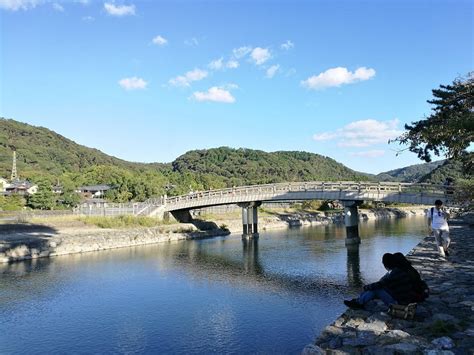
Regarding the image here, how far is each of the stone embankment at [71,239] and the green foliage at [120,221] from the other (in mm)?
1709

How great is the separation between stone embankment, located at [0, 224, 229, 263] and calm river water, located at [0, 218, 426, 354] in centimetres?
168

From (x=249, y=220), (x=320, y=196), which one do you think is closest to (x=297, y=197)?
(x=320, y=196)

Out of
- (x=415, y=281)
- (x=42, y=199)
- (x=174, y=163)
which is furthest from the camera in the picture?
(x=174, y=163)

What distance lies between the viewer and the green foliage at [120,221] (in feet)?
121

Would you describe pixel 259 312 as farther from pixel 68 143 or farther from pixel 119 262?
pixel 68 143

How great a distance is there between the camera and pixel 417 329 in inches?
255

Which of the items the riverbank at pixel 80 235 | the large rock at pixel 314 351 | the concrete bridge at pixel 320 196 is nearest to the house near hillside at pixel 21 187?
the riverbank at pixel 80 235

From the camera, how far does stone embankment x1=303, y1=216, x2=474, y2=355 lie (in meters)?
5.84

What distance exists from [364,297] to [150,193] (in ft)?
179

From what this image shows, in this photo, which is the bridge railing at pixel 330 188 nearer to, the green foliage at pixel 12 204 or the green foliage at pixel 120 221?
the green foliage at pixel 120 221

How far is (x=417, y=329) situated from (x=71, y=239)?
90.4 feet

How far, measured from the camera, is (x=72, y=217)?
3772 cm

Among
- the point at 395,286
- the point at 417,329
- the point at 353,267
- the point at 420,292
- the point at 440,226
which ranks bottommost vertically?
the point at 353,267

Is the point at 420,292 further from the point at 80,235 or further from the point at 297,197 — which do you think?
the point at 80,235
